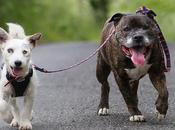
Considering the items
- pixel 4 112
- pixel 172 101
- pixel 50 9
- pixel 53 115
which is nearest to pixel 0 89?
pixel 4 112

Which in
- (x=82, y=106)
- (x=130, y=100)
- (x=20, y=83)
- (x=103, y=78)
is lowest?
(x=82, y=106)

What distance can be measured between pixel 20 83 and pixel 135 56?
155cm

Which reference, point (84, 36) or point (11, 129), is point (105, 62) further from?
point (84, 36)

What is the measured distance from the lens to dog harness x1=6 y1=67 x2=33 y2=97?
30.7 ft

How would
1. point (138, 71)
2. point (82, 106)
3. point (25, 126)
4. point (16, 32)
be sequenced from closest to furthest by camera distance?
point (25, 126), point (138, 71), point (16, 32), point (82, 106)

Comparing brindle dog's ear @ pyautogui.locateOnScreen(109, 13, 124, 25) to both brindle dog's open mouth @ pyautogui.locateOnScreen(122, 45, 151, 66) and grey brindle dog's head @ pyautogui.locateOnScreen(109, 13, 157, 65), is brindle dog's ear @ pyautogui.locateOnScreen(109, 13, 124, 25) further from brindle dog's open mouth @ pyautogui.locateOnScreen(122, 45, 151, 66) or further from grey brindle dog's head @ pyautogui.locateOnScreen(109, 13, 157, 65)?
brindle dog's open mouth @ pyautogui.locateOnScreen(122, 45, 151, 66)

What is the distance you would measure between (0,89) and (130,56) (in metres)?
1.76

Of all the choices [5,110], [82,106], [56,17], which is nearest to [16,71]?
[5,110]

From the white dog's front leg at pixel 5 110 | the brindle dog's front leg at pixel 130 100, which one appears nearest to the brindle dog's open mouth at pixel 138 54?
the brindle dog's front leg at pixel 130 100

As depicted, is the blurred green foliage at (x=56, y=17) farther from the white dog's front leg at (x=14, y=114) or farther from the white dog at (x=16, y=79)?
the white dog at (x=16, y=79)

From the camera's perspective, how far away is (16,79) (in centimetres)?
934

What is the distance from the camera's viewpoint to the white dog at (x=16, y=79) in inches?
356

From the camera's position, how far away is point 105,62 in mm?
10664

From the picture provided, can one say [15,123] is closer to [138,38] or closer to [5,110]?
[5,110]
